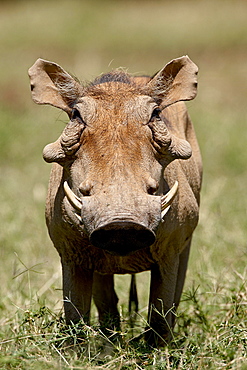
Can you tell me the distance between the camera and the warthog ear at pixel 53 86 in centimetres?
361

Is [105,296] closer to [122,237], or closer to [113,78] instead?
[113,78]

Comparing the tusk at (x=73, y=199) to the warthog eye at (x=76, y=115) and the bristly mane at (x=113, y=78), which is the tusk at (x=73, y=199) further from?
the bristly mane at (x=113, y=78)

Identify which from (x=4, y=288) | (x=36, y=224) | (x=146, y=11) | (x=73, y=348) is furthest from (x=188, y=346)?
(x=146, y=11)

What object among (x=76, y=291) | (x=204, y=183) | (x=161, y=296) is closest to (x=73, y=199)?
(x=76, y=291)

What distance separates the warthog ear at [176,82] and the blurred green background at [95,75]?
0.79m

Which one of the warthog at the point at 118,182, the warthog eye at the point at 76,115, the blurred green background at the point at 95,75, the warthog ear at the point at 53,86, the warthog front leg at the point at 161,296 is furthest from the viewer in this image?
the blurred green background at the point at 95,75

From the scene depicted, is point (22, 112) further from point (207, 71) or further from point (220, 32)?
point (220, 32)

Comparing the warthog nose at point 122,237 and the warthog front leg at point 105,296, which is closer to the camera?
the warthog nose at point 122,237

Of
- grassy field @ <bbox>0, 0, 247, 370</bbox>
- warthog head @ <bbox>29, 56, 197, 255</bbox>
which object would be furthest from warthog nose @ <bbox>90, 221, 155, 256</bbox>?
grassy field @ <bbox>0, 0, 247, 370</bbox>

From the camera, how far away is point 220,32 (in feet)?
66.8

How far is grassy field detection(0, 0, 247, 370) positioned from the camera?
3.46 metres

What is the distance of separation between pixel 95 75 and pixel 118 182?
394 inches

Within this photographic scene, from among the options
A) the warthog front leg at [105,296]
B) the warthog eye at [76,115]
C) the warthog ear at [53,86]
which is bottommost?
the warthog front leg at [105,296]

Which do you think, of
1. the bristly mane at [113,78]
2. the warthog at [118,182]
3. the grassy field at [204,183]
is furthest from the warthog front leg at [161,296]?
the bristly mane at [113,78]
